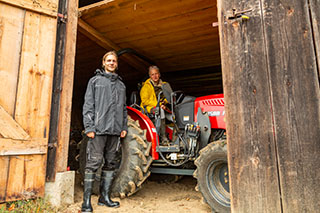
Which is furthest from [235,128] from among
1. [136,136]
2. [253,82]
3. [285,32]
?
[136,136]

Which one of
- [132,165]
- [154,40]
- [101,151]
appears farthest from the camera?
[154,40]

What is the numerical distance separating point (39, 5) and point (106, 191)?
7.93 ft

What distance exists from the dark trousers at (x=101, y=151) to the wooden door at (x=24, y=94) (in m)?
0.50

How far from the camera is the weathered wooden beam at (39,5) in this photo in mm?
2644

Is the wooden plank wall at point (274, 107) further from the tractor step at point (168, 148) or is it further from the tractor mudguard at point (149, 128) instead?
the tractor mudguard at point (149, 128)

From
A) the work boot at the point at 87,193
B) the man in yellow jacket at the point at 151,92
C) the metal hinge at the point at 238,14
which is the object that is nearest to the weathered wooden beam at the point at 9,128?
the work boot at the point at 87,193

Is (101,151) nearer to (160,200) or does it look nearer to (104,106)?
(104,106)

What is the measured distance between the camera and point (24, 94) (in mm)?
2611

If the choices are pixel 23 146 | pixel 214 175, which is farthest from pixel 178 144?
pixel 23 146

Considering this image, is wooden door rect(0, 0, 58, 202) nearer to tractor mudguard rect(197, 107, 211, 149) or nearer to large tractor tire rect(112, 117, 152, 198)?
large tractor tire rect(112, 117, 152, 198)

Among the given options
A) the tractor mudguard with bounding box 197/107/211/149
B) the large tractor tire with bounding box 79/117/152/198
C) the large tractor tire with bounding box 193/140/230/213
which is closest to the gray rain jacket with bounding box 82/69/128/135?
the large tractor tire with bounding box 79/117/152/198

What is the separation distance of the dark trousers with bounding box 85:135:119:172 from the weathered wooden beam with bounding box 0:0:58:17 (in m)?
1.64

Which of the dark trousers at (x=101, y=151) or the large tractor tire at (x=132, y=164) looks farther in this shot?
the large tractor tire at (x=132, y=164)

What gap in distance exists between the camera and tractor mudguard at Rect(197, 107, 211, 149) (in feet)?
10.4
